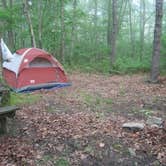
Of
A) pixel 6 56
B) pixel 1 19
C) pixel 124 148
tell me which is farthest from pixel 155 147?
pixel 1 19

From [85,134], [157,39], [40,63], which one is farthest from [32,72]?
[85,134]

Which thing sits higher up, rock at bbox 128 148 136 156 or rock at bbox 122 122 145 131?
rock at bbox 122 122 145 131

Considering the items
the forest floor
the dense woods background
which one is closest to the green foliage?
the forest floor

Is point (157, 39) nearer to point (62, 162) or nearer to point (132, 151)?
point (132, 151)

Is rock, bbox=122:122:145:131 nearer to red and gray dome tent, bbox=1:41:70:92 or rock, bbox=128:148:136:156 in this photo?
rock, bbox=128:148:136:156

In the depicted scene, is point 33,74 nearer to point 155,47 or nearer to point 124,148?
point 155,47

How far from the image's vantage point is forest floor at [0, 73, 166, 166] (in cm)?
423

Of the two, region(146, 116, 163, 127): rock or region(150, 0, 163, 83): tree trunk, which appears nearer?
region(146, 116, 163, 127): rock

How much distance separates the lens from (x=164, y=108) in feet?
22.7

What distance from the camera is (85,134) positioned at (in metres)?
5.09

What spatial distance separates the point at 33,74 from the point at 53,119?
418 cm

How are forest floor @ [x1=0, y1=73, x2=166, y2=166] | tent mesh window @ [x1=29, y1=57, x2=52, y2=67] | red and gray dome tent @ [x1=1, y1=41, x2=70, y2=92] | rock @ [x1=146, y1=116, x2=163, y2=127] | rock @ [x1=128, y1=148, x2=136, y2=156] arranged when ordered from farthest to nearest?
tent mesh window @ [x1=29, y1=57, x2=52, y2=67] → red and gray dome tent @ [x1=1, y1=41, x2=70, y2=92] → rock @ [x1=146, y1=116, x2=163, y2=127] → rock @ [x1=128, y1=148, x2=136, y2=156] → forest floor @ [x1=0, y1=73, x2=166, y2=166]

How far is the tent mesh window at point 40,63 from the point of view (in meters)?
10.0

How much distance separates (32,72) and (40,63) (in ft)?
1.77
